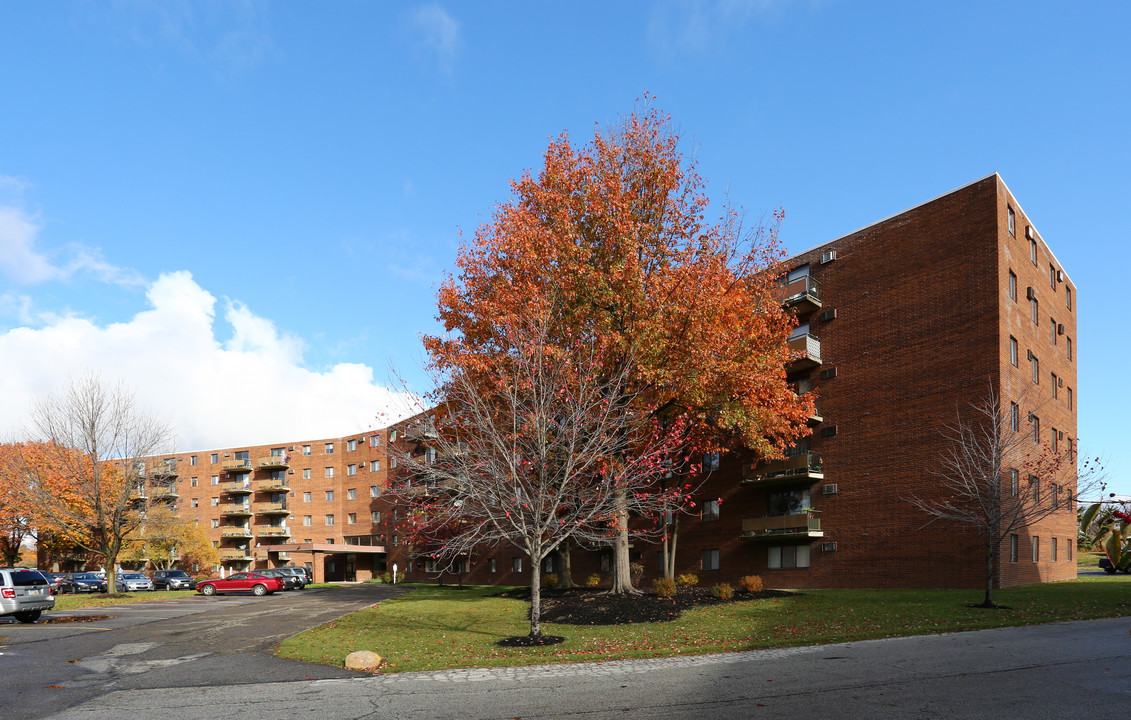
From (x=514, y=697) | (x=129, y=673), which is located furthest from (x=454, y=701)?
(x=129, y=673)

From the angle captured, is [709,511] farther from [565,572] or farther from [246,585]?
[246,585]

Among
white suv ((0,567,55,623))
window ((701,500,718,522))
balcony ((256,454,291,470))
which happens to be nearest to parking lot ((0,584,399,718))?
white suv ((0,567,55,623))

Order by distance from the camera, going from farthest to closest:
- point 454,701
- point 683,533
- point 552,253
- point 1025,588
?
point 683,533
point 1025,588
point 552,253
point 454,701

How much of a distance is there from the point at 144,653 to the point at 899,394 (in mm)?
27348

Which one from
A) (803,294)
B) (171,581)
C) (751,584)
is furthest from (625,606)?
(171,581)

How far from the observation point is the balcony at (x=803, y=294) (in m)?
33.9

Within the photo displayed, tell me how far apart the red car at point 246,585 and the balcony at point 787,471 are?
28.8 m

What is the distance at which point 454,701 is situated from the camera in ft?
34.1

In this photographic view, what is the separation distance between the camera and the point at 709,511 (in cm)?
3781

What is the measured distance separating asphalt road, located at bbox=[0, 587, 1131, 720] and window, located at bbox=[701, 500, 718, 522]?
21.6m

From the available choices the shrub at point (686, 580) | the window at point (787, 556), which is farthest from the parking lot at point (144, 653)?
the window at point (787, 556)

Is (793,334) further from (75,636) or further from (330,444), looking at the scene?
(330,444)

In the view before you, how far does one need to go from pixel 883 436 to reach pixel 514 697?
24.8 meters

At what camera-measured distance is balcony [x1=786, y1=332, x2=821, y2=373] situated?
33.1m
